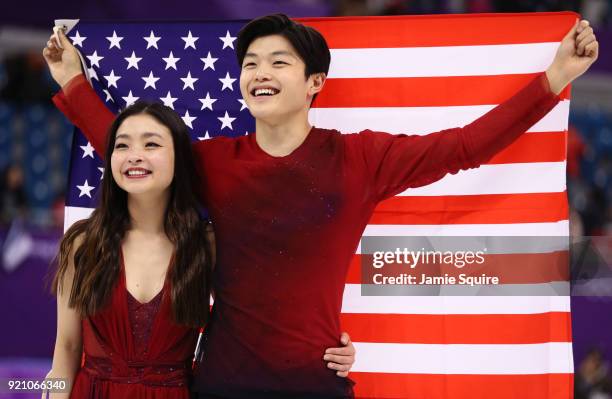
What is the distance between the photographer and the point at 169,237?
3.38m

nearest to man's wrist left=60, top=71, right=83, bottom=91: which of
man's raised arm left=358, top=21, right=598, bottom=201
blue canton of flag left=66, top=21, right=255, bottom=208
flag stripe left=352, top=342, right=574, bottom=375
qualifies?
blue canton of flag left=66, top=21, right=255, bottom=208

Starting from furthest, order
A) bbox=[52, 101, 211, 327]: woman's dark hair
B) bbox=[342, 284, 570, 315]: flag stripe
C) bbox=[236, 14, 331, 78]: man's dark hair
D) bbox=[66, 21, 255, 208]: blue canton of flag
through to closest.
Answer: bbox=[66, 21, 255, 208]: blue canton of flag
bbox=[342, 284, 570, 315]: flag stripe
bbox=[236, 14, 331, 78]: man's dark hair
bbox=[52, 101, 211, 327]: woman's dark hair

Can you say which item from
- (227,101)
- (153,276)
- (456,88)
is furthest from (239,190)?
(456,88)

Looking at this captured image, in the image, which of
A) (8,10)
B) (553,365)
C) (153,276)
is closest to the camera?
(153,276)

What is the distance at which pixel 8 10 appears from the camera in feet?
33.4

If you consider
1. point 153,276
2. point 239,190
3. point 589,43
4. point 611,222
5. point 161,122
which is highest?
point 611,222

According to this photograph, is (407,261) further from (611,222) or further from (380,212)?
(611,222)

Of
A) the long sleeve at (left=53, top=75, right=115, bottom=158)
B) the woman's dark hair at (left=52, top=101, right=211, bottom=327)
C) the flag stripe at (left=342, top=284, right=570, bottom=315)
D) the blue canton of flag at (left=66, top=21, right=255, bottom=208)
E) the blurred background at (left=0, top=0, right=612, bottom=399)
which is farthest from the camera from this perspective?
the blurred background at (left=0, top=0, right=612, bottom=399)

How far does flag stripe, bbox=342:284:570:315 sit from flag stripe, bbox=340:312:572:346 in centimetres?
2

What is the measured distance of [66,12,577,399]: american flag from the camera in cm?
379

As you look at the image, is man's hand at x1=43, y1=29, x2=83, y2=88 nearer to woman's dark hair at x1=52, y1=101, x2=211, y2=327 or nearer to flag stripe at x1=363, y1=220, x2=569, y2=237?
woman's dark hair at x1=52, y1=101, x2=211, y2=327

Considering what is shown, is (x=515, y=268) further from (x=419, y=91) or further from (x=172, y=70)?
(x=172, y=70)

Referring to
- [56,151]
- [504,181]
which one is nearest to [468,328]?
[504,181]

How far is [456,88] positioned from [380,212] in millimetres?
616
